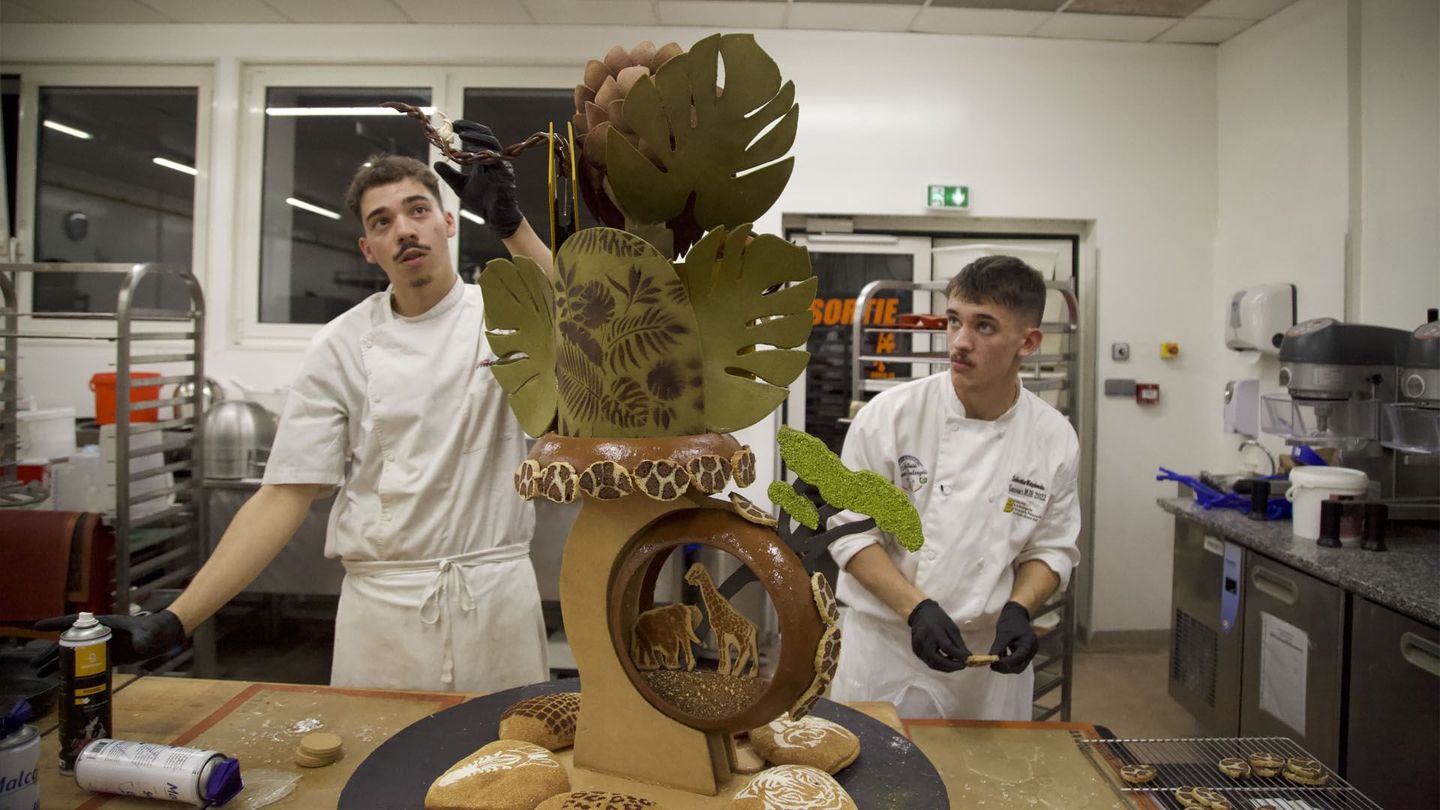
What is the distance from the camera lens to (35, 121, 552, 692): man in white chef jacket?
185 cm

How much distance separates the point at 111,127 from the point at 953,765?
5.39 meters

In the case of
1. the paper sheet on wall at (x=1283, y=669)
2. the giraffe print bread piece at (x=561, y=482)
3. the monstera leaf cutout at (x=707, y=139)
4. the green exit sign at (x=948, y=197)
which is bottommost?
the paper sheet on wall at (x=1283, y=669)

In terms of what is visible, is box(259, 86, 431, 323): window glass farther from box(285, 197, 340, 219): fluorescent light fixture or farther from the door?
the door

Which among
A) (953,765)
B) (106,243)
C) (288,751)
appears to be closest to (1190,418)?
(953,765)

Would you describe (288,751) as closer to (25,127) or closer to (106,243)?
(106,243)

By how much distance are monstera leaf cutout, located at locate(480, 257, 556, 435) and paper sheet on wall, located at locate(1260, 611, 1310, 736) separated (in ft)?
8.69

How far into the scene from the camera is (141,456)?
3.22 m

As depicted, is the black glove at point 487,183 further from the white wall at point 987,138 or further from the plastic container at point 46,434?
the white wall at point 987,138

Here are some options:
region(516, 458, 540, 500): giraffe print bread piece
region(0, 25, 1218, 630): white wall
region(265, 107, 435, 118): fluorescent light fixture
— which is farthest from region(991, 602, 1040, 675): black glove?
region(265, 107, 435, 118): fluorescent light fixture

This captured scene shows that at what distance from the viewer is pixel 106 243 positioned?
461 centimetres

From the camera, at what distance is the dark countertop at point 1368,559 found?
7.30 feet

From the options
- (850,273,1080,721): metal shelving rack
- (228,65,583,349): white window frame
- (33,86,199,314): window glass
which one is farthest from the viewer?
(33,86,199,314): window glass

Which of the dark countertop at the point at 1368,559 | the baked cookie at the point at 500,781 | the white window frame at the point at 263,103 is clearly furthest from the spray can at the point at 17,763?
the white window frame at the point at 263,103

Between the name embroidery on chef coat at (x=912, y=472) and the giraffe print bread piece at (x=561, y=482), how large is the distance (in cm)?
119
